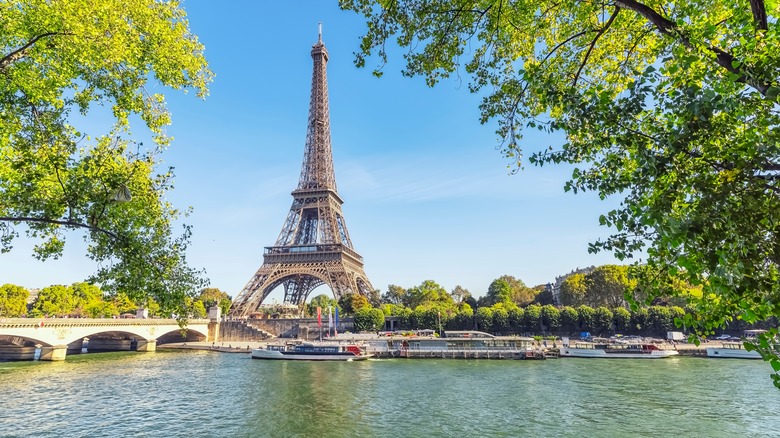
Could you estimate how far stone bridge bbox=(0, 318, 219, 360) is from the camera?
3847 cm

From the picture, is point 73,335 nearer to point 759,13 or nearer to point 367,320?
point 367,320

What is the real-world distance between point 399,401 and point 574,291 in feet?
196

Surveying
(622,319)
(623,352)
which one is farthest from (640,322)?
(623,352)

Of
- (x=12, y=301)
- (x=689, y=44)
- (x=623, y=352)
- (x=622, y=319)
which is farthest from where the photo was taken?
(x=12, y=301)

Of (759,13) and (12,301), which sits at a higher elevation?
(759,13)

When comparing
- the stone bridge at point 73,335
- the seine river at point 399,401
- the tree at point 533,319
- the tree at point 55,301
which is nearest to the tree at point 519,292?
the tree at point 533,319

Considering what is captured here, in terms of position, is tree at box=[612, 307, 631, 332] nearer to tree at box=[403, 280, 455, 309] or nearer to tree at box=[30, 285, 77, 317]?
tree at box=[403, 280, 455, 309]

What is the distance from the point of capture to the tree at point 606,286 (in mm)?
65062

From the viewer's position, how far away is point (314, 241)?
7362 centimetres

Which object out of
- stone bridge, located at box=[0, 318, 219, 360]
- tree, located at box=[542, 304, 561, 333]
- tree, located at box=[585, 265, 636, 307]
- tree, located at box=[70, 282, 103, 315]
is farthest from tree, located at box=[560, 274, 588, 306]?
tree, located at box=[70, 282, 103, 315]

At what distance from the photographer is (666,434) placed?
48.6 feet

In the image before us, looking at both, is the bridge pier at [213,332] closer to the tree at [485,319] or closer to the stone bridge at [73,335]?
the stone bridge at [73,335]

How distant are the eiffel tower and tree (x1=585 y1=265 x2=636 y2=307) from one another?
3745cm

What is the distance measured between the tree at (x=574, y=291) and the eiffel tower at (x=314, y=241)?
34.7 m
